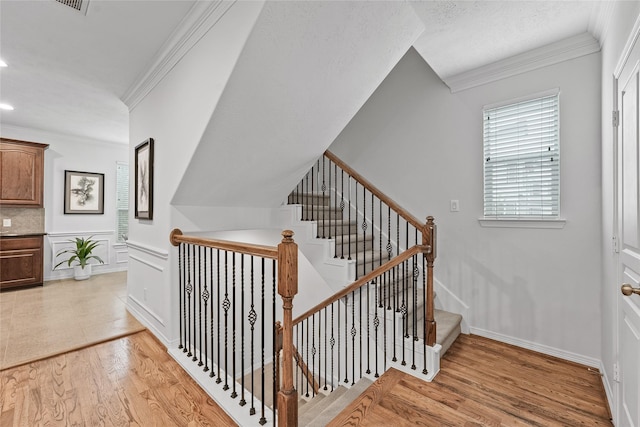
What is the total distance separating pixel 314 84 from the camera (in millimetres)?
2176

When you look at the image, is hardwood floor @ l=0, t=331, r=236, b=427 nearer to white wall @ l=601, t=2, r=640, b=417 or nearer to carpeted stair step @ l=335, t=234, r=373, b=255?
carpeted stair step @ l=335, t=234, r=373, b=255

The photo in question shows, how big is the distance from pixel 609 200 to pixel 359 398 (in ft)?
7.14

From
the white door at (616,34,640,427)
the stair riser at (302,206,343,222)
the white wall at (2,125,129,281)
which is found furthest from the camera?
the white wall at (2,125,129,281)

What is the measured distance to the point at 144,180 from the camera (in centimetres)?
303

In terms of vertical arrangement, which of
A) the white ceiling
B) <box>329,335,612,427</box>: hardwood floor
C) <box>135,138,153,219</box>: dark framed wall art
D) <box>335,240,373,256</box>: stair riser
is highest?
the white ceiling

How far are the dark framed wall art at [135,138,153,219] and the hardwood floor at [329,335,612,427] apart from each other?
8.36ft

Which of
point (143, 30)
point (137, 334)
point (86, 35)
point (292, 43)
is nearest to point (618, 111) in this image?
point (292, 43)

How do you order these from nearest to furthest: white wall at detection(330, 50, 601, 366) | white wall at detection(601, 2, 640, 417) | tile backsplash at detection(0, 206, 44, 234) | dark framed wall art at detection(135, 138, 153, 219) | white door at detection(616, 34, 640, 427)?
1. white door at detection(616, 34, 640, 427)
2. white wall at detection(601, 2, 640, 417)
3. white wall at detection(330, 50, 601, 366)
4. dark framed wall art at detection(135, 138, 153, 219)
5. tile backsplash at detection(0, 206, 44, 234)

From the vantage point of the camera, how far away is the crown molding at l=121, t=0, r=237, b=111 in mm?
1953

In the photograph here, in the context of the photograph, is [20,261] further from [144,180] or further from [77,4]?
[77,4]

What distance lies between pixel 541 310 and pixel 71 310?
16.6ft

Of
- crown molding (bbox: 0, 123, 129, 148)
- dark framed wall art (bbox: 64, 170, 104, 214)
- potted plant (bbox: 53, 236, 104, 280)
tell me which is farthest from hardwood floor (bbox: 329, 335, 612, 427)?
crown molding (bbox: 0, 123, 129, 148)

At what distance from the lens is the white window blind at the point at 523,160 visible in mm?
2604

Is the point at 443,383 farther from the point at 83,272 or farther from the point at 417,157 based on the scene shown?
the point at 83,272
